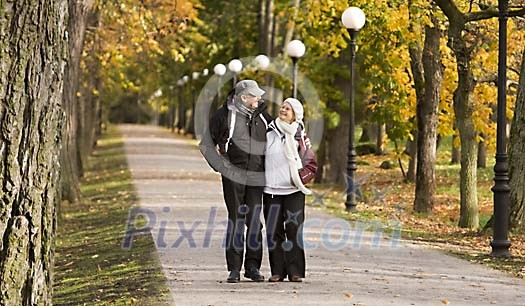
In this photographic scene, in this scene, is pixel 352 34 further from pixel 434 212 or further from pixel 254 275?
pixel 254 275

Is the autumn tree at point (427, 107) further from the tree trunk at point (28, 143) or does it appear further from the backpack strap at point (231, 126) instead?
the tree trunk at point (28, 143)

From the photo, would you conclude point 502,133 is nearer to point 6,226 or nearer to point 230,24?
point 6,226

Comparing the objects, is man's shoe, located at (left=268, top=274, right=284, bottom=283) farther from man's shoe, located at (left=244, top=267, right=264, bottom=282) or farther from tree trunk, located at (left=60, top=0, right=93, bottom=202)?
tree trunk, located at (left=60, top=0, right=93, bottom=202)

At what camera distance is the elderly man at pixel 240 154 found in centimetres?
1111

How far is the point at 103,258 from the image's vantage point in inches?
608

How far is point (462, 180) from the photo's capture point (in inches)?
789

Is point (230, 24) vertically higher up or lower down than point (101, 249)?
higher up

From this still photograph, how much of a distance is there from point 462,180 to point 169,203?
19.6 feet

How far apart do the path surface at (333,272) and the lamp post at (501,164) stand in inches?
27.8

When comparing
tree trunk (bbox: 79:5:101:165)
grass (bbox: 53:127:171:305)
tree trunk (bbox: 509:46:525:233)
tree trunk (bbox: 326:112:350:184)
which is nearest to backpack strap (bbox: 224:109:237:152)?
grass (bbox: 53:127:171:305)

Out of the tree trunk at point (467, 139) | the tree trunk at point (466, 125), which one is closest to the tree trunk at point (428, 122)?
the tree trunk at point (466, 125)

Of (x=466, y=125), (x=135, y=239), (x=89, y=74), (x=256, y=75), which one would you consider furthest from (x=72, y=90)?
(x=256, y=75)

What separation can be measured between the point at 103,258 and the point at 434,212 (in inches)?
434

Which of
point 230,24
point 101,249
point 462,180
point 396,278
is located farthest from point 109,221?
point 230,24
